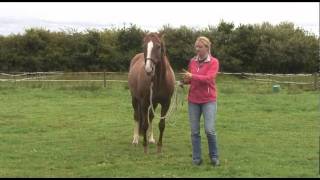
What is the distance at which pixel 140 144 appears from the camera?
956cm

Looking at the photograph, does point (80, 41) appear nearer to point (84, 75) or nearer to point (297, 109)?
point (84, 75)

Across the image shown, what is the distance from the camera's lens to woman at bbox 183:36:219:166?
23.0 feet

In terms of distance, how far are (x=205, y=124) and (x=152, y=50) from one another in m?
1.44

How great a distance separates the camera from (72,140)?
9.96m

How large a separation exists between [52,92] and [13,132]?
35.1 feet

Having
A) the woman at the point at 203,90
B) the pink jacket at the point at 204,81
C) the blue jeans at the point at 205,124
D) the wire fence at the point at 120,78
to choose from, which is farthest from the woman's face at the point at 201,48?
the wire fence at the point at 120,78

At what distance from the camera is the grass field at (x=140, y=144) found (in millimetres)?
7051

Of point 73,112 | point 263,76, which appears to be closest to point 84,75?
point 263,76

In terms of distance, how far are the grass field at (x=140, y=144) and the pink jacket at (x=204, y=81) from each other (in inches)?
40.1

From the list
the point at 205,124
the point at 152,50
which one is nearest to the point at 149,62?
the point at 152,50

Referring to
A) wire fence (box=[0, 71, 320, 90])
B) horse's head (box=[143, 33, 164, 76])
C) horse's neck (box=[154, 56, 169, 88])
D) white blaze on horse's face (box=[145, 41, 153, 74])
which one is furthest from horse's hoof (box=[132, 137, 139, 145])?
wire fence (box=[0, 71, 320, 90])

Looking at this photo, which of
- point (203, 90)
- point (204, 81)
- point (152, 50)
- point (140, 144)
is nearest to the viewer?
point (204, 81)

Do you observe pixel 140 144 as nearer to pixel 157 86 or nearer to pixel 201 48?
pixel 157 86

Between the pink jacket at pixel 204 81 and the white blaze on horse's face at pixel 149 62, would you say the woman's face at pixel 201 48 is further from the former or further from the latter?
the white blaze on horse's face at pixel 149 62
